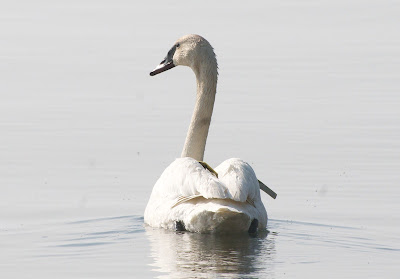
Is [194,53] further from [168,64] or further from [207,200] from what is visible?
[207,200]

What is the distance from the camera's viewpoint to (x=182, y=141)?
57.9 feet

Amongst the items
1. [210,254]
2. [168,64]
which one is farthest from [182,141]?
[210,254]

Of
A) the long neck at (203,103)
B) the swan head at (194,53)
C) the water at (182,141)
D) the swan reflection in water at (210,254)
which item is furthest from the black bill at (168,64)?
the swan reflection in water at (210,254)

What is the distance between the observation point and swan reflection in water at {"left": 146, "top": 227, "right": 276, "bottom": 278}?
9984 mm

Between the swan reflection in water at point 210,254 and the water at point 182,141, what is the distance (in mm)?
26

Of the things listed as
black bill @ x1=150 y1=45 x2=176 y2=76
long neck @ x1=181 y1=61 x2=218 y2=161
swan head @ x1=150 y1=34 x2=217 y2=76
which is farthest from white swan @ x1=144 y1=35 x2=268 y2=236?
black bill @ x1=150 y1=45 x2=176 y2=76

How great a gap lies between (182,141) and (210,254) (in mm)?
7005

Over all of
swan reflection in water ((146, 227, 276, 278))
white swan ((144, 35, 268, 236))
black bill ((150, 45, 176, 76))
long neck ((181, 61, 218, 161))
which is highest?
black bill ((150, 45, 176, 76))

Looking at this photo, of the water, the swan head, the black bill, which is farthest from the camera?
the black bill

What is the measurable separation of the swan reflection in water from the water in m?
0.03

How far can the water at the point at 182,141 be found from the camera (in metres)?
10.9

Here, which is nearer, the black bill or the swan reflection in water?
the swan reflection in water

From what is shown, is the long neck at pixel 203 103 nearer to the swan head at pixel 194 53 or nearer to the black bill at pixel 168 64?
the swan head at pixel 194 53

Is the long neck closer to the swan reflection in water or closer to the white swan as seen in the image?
the white swan
